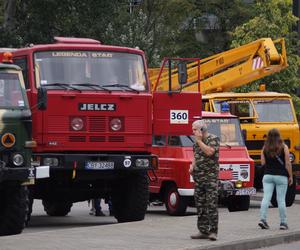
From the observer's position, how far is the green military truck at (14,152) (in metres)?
14.0

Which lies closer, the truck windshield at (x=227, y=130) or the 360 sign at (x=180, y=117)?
the 360 sign at (x=180, y=117)

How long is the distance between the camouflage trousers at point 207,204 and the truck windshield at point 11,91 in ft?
10.1

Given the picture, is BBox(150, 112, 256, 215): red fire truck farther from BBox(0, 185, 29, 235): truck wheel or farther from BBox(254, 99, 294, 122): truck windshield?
BBox(0, 185, 29, 235): truck wheel

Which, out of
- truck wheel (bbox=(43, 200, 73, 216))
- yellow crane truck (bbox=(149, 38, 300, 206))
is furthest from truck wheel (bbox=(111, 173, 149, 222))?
yellow crane truck (bbox=(149, 38, 300, 206))

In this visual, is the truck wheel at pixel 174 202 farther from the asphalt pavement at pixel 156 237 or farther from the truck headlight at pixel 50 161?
the truck headlight at pixel 50 161

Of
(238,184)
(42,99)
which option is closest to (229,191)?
(238,184)

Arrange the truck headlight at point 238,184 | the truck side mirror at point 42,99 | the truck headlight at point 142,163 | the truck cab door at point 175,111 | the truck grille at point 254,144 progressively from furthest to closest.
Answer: the truck grille at point 254,144, the truck headlight at point 238,184, the truck cab door at point 175,111, the truck headlight at point 142,163, the truck side mirror at point 42,99

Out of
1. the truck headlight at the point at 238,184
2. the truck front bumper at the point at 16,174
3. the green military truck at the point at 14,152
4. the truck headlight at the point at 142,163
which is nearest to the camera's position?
the truck front bumper at the point at 16,174

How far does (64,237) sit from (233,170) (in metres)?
7.15

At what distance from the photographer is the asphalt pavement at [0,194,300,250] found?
13109 mm

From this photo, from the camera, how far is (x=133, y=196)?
1784 cm

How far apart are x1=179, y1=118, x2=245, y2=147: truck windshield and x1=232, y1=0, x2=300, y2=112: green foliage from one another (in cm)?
1378

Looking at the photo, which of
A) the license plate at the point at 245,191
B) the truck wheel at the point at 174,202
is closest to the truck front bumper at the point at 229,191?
the license plate at the point at 245,191

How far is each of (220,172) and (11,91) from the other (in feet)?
22.4
